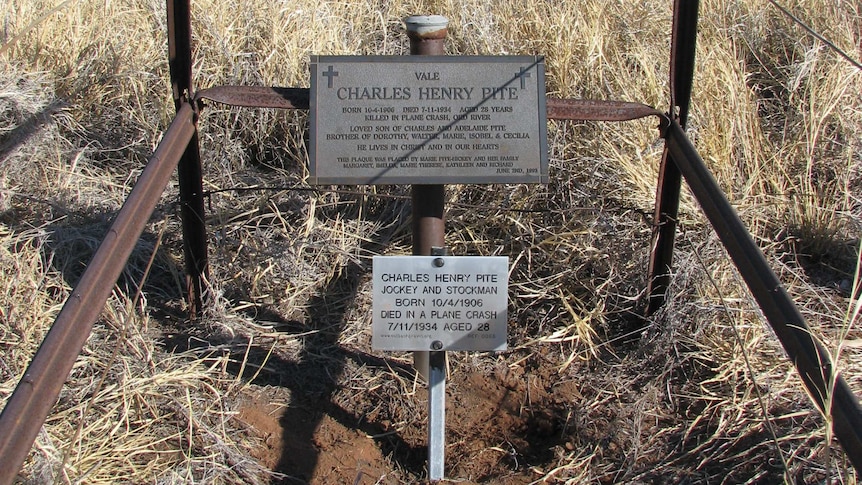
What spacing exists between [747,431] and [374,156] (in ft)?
4.44

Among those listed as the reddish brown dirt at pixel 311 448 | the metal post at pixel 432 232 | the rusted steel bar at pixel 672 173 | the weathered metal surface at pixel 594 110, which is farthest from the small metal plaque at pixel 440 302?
the rusted steel bar at pixel 672 173

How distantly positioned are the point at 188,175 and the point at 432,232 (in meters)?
0.86

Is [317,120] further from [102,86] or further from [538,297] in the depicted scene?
[102,86]

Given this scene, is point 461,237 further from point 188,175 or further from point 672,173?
point 188,175

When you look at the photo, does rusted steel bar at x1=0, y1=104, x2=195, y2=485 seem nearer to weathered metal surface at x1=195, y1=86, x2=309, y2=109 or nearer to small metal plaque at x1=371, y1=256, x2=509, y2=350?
weathered metal surface at x1=195, y1=86, x2=309, y2=109

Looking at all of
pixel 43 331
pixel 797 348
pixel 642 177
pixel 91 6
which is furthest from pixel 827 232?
pixel 91 6

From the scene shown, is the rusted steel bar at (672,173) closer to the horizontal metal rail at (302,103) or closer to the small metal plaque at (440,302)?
→ the horizontal metal rail at (302,103)

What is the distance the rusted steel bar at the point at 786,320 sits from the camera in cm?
151

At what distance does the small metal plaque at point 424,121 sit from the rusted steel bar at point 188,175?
453mm

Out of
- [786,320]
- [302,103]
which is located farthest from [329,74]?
[786,320]

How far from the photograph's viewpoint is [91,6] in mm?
4262

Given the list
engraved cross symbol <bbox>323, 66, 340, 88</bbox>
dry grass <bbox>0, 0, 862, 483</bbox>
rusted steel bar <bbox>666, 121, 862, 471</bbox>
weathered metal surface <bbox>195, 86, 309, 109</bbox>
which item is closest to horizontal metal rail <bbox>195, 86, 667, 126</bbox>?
weathered metal surface <bbox>195, 86, 309, 109</bbox>

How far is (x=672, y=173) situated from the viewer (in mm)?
2801

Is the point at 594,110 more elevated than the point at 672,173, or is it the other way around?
the point at 594,110
